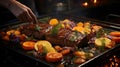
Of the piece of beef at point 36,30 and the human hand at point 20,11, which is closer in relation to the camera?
the human hand at point 20,11

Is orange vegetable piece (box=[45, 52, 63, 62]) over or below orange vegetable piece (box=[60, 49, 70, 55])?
over

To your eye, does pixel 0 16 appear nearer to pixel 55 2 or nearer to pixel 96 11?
pixel 55 2

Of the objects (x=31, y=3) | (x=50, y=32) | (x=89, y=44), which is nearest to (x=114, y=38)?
(x=89, y=44)

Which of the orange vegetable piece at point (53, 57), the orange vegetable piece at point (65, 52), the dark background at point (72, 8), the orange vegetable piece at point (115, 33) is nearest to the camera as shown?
the orange vegetable piece at point (53, 57)

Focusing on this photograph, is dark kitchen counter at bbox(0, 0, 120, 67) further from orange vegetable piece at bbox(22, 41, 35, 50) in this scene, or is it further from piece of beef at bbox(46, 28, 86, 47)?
piece of beef at bbox(46, 28, 86, 47)

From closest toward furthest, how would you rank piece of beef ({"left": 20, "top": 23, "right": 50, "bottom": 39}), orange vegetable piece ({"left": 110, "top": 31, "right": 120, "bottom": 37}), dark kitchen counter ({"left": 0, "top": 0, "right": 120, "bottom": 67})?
dark kitchen counter ({"left": 0, "top": 0, "right": 120, "bottom": 67}) → orange vegetable piece ({"left": 110, "top": 31, "right": 120, "bottom": 37}) → piece of beef ({"left": 20, "top": 23, "right": 50, "bottom": 39})

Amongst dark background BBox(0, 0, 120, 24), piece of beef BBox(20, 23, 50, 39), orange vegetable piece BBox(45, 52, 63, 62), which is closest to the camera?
orange vegetable piece BBox(45, 52, 63, 62)

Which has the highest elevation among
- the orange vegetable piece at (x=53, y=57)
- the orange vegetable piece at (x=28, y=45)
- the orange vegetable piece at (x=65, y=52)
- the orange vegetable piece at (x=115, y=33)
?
the orange vegetable piece at (x=53, y=57)

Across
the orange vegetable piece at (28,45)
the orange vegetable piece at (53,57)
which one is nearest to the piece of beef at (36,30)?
the orange vegetable piece at (28,45)

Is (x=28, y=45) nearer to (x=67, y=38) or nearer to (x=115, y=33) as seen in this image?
(x=67, y=38)

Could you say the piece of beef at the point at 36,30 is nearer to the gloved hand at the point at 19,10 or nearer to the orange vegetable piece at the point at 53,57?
the gloved hand at the point at 19,10

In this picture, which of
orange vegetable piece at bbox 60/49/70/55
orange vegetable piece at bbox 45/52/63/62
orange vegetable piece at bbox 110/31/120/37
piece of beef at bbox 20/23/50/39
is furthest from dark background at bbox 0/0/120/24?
orange vegetable piece at bbox 45/52/63/62

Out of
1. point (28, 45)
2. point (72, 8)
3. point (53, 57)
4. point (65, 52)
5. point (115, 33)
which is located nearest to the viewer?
point (53, 57)

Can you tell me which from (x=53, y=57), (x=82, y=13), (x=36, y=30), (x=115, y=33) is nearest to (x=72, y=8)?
(x=82, y=13)
